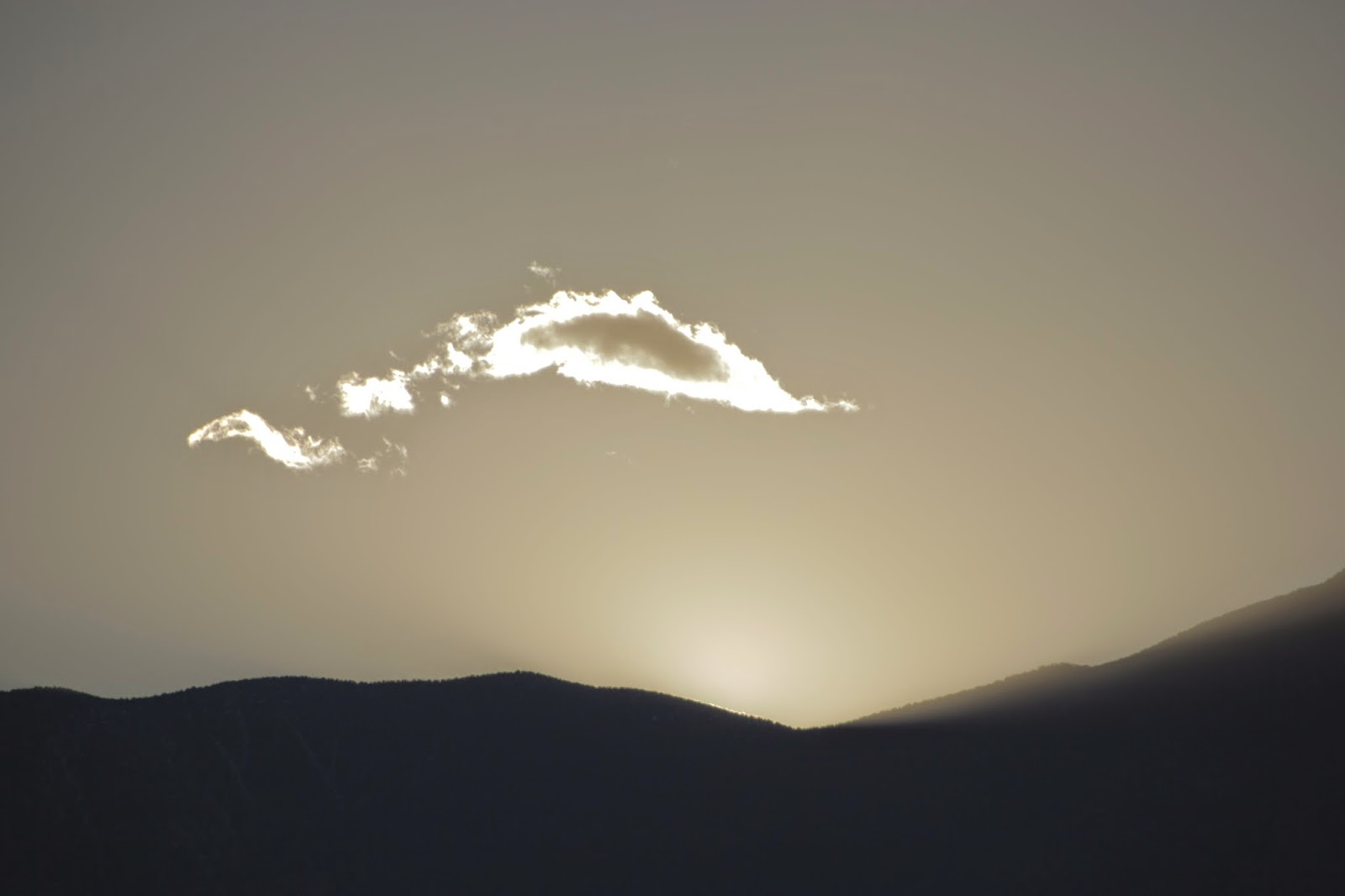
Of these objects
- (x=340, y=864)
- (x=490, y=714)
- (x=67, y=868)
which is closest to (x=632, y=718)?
(x=490, y=714)

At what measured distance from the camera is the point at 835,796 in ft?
475

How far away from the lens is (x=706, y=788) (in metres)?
149

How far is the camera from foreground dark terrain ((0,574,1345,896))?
438 feet

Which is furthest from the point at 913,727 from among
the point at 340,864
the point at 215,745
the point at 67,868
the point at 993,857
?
the point at 67,868

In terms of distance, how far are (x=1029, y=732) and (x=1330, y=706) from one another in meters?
32.3

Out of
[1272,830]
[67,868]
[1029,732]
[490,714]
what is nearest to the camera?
[1272,830]

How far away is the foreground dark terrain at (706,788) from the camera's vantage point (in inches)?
5256

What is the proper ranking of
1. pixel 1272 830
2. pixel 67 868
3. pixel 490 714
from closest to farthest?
1. pixel 1272 830
2. pixel 67 868
3. pixel 490 714

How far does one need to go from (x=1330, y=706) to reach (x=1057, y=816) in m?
32.9

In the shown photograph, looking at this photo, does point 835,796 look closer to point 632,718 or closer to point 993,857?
point 993,857

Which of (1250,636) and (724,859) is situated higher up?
(1250,636)

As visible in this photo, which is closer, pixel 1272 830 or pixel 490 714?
pixel 1272 830

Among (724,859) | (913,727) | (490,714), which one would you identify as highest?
(490,714)

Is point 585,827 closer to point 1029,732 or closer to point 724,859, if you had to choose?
point 724,859
